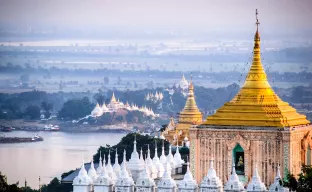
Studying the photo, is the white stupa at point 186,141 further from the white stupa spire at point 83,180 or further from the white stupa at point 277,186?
the white stupa at point 277,186

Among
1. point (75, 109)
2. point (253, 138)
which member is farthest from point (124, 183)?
point (75, 109)

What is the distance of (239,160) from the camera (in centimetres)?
3769

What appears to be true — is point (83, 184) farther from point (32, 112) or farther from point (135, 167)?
point (32, 112)

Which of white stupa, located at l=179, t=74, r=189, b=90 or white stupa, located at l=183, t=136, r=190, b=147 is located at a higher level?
white stupa, located at l=179, t=74, r=189, b=90

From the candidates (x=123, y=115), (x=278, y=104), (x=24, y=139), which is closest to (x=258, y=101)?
A: (x=278, y=104)

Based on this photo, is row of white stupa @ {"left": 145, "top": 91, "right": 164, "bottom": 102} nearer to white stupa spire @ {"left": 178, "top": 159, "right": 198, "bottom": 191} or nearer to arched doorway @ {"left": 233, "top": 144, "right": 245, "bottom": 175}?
arched doorway @ {"left": 233, "top": 144, "right": 245, "bottom": 175}

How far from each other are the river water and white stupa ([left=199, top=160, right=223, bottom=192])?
78.2 feet

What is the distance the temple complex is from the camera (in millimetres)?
36688

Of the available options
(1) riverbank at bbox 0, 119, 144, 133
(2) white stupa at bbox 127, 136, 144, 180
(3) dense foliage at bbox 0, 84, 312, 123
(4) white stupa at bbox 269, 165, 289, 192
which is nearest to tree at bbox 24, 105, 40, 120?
(3) dense foliage at bbox 0, 84, 312, 123

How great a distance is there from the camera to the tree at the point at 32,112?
4557 inches

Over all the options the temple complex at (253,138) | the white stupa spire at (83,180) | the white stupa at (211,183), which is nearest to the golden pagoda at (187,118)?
the temple complex at (253,138)

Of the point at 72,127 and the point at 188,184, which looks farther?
the point at 72,127

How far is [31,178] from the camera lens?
63.0 m

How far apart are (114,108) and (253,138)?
78.9 metres
